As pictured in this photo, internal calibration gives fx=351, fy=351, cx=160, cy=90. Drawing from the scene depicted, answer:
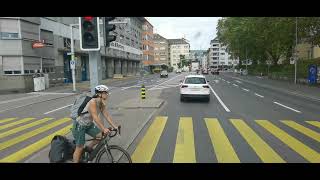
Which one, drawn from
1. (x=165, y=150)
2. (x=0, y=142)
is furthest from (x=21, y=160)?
(x=165, y=150)

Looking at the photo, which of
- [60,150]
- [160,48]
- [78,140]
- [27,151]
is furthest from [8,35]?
[160,48]

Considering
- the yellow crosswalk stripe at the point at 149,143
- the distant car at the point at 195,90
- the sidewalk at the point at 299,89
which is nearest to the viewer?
the yellow crosswalk stripe at the point at 149,143

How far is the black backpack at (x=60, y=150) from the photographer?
6.72 meters

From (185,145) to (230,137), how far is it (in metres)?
1.77

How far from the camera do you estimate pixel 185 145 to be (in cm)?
892

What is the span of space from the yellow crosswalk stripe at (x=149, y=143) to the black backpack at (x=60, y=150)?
1455 mm

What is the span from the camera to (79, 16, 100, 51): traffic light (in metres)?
8.27

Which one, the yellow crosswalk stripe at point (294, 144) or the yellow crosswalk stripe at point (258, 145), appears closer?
the yellow crosswalk stripe at point (258, 145)

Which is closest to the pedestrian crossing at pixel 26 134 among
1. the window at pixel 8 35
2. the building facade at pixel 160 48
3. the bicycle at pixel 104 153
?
the bicycle at pixel 104 153

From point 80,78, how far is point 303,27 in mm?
29719

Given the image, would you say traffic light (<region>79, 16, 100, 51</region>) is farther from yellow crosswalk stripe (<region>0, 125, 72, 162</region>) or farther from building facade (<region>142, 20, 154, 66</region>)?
building facade (<region>142, 20, 154, 66</region>)

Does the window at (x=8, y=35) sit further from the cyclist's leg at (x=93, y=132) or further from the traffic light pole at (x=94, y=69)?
the cyclist's leg at (x=93, y=132)

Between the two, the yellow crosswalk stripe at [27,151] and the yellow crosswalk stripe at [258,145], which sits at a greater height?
the yellow crosswalk stripe at [258,145]
